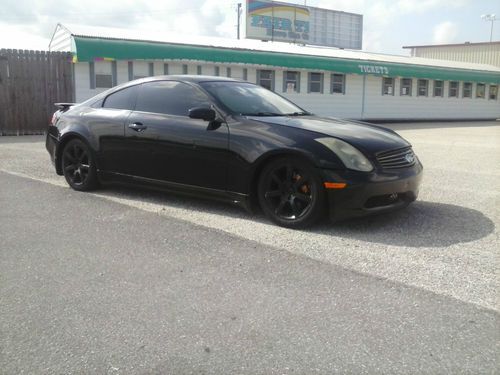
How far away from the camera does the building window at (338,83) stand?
2447cm

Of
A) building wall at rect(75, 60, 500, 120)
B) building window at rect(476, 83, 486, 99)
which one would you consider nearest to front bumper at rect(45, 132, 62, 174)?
building wall at rect(75, 60, 500, 120)

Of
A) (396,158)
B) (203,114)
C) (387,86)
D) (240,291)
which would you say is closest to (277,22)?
(387,86)

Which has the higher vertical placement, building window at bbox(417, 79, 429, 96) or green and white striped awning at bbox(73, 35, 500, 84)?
green and white striped awning at bbox(73, 35, 500, 84)

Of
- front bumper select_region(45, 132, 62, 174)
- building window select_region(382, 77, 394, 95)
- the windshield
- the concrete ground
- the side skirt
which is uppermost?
building window select_region(382, 77, 394, 95)

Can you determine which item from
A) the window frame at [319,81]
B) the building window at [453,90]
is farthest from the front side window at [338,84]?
the building window at [453,90]

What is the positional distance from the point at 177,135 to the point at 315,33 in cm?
4717

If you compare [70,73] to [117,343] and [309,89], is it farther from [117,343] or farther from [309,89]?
[117,343]

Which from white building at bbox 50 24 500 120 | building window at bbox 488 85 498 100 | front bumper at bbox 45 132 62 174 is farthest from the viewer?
building window at bbox 488 85 498 100

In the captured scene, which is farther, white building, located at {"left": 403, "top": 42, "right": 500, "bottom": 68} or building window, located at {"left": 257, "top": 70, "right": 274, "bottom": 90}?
white building, located at {"left": 403, "top": 42, "right": 500, "bottom": 68}

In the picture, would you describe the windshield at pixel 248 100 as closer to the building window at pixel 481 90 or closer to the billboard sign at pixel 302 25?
the building window at pixel 481 90

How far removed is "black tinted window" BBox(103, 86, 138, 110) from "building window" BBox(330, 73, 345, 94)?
18863 millimetres

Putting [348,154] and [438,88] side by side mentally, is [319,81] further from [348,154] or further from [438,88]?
[348,154]

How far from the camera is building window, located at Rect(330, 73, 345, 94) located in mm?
24469

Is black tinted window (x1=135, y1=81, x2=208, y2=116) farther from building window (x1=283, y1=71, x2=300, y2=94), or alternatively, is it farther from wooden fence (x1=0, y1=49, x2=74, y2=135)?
building window (x1=283, y1=71, x2=300, y2=94)
